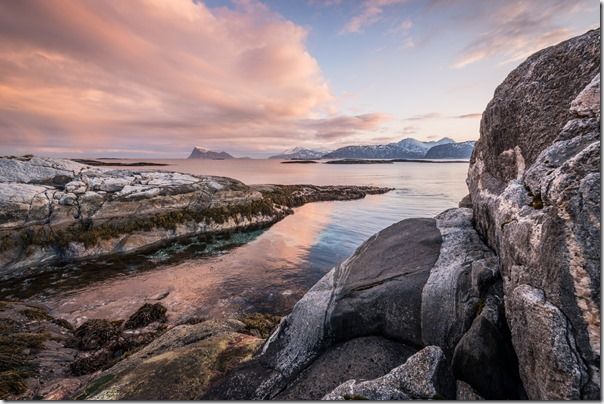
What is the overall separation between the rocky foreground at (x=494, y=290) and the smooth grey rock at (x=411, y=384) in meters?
0.02

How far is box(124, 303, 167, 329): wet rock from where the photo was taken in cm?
1234

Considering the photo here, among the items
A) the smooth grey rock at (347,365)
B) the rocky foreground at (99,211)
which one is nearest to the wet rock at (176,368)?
the smooth grey rock at (347,365)

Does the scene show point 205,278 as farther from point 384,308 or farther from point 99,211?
point 384,308

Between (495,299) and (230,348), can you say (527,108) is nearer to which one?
(495,299)

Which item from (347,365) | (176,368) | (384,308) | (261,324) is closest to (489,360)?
(384,308)

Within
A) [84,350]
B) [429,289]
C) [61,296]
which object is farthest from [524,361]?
[61,296]

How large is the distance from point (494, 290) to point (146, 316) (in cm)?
1333

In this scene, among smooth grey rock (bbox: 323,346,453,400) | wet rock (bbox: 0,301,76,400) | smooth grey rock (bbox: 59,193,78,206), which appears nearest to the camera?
smooth grey rock (bbox: 323,346,453,400)

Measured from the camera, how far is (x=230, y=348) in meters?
7.42

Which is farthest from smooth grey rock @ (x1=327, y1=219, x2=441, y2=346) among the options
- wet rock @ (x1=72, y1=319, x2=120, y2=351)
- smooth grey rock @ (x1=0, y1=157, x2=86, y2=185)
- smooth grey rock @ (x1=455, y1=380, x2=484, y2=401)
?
smooth grey rock @ (x1=0, y1=157, x2=86, y2=185)

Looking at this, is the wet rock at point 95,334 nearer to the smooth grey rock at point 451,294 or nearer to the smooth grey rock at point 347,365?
the smooth grey rock at point 347,365

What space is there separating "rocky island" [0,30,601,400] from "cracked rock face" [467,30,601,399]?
2cm

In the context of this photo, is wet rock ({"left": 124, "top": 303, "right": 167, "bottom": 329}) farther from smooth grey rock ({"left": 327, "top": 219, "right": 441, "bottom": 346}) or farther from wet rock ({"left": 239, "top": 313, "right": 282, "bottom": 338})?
smooth grey rock ({"left": 327, "top": 219, "right": 441, "bottom": 346})

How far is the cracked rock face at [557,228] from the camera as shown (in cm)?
326
